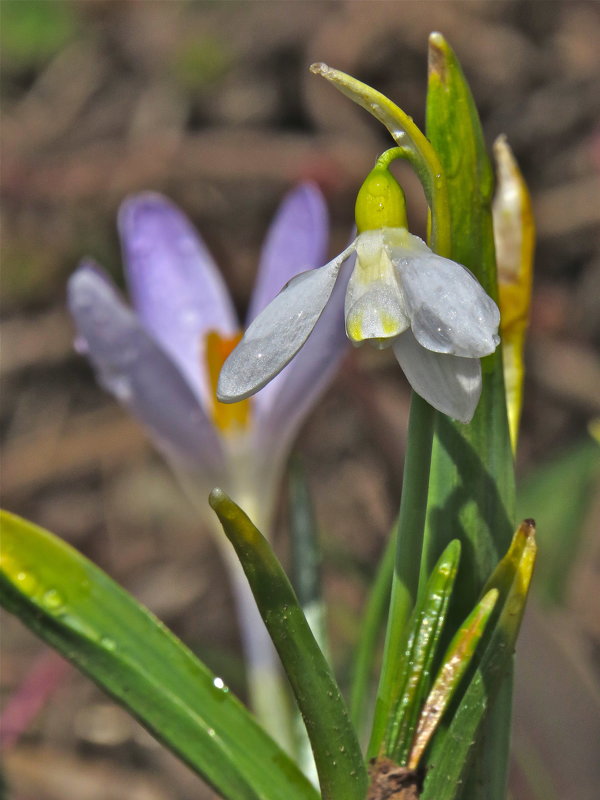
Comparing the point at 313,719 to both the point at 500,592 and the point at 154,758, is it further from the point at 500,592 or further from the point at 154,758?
the point at 154,758

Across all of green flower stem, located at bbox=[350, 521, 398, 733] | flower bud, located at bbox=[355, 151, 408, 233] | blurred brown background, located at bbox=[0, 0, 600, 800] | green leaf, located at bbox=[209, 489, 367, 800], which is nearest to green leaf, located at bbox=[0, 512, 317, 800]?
green leaf, located at bbox=[209, 489, 367, 800]

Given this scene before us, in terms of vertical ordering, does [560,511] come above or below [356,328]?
above

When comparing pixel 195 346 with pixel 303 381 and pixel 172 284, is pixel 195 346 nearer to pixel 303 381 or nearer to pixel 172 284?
pixel 172 284

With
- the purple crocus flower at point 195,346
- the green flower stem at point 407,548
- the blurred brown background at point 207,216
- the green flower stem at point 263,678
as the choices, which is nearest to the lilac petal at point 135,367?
the purple crocus flower at point 195,346

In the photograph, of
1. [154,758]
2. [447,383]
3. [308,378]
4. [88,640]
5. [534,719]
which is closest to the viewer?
[447,383]

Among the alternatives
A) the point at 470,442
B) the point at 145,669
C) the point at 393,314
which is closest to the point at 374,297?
the point at 393,314

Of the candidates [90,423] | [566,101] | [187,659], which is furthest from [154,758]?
[566,101]

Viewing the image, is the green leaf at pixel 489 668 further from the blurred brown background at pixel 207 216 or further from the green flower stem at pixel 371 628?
the blurred brown background at pixel 207 216

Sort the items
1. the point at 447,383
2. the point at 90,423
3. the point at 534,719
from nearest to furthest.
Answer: the point at 447,383
the point at 534,719
the point at 90,423
